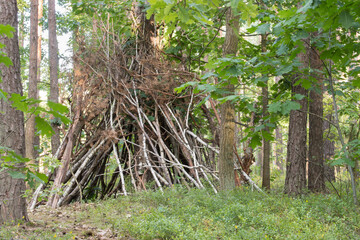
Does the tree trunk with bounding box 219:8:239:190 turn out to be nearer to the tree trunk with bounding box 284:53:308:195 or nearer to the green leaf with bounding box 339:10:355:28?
the tree trunk with bounding box 284:53:308:195

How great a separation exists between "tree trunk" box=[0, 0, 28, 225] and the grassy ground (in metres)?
0.32

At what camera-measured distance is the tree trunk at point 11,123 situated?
4.45 m

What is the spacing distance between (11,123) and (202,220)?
3110 millimetres

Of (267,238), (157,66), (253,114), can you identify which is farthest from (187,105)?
(267,238)

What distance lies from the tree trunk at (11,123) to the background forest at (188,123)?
0.02 metres

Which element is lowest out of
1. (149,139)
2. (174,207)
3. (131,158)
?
(174,207)

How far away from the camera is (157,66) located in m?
8.25

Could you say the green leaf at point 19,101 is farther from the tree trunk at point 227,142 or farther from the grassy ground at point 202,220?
the tree trunk at point 227,142

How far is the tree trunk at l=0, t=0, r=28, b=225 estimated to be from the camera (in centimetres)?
445

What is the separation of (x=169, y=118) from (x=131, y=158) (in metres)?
1.47

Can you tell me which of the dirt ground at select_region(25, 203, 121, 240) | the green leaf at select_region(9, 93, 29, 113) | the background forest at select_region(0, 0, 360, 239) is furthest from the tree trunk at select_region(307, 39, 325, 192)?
the green leaf at select_region(9, 93, 29, 113)

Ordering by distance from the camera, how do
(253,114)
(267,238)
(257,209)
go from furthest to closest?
(253,114) < (257,209) < (267,238)

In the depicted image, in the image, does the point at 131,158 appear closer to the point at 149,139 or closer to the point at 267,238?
the point at 149,139

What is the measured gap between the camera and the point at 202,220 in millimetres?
4305
